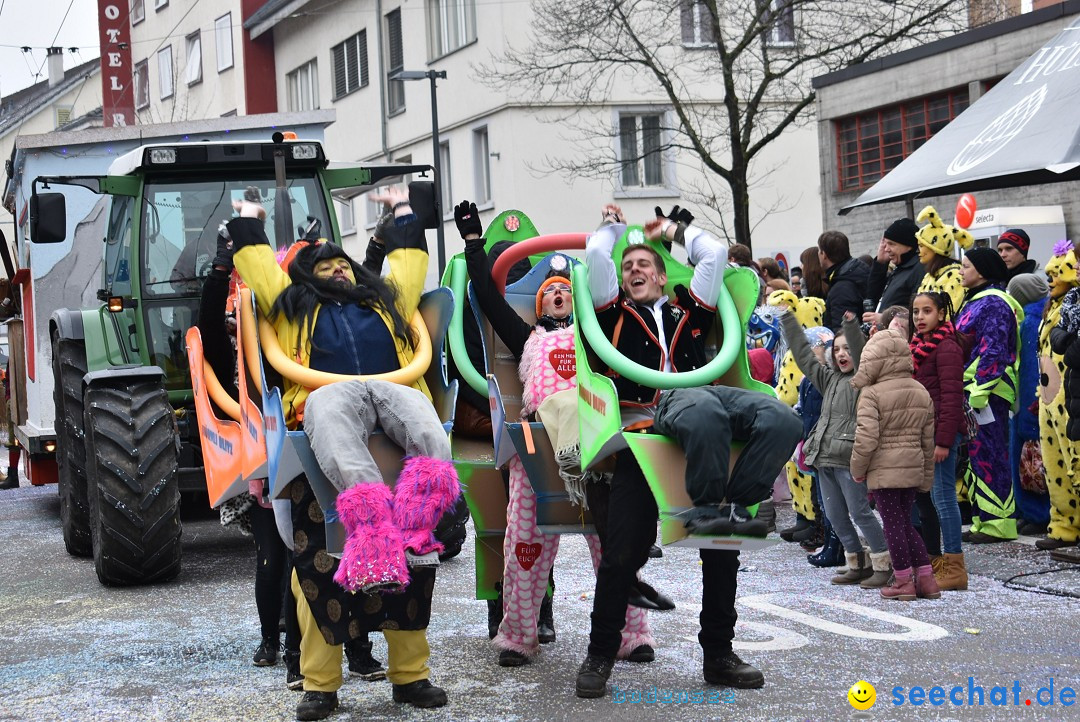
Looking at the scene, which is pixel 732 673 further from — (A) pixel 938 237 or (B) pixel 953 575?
(A) pixel 938 237

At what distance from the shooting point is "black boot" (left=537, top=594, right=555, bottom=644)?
6.73 meters

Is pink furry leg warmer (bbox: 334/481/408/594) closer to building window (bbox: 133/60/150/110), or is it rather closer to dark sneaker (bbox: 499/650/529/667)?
dark sneaker (bbox: 499/650/529/667)

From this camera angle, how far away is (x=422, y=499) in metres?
5.25

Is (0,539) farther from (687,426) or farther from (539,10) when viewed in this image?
(539,10)

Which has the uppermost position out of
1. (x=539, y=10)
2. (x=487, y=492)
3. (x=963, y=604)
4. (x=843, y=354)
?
(x=539, y=10)

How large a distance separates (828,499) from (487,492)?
2.30m

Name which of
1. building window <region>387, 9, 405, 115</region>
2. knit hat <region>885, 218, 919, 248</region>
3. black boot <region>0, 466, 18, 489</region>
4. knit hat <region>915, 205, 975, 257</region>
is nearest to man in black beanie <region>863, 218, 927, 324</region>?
knit hat <region>885, 218, 919, 248</region>

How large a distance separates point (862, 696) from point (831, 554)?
3.33 m

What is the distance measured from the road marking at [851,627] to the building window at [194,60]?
35.6m

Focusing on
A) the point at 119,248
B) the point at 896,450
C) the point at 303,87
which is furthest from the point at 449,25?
the point at 896,450

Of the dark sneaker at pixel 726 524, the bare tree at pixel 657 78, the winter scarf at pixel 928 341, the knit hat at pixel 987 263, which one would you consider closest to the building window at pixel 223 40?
the bare tree at pixel 657 78

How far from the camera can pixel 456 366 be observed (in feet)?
22.1

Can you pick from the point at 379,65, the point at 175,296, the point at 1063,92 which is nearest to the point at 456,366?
the point at 175,296

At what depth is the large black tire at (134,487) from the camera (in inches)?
328
